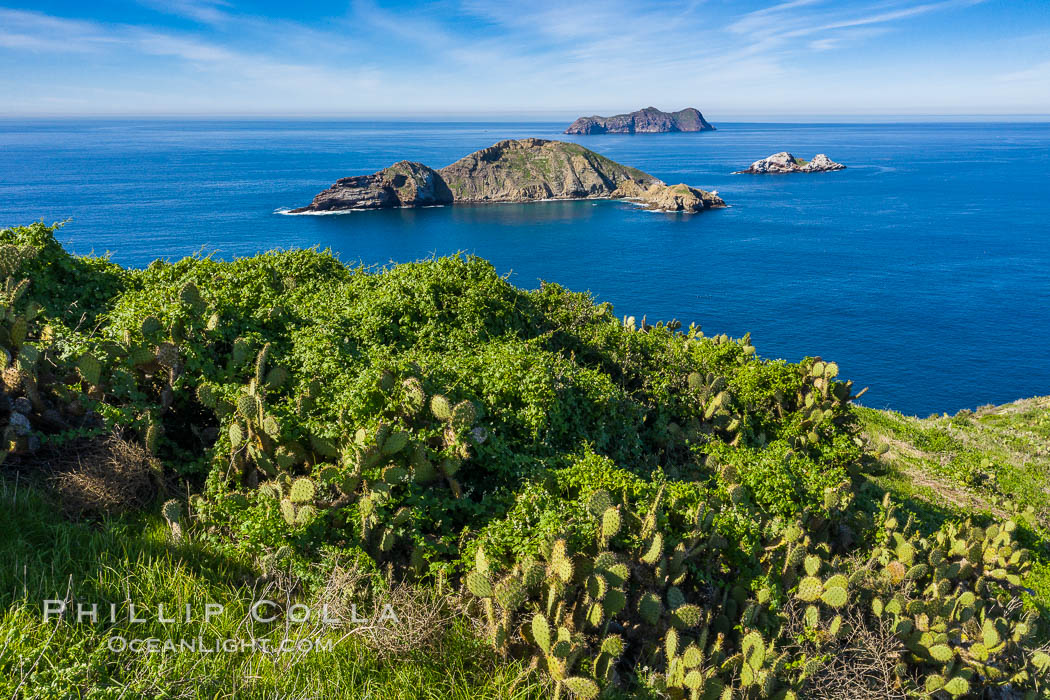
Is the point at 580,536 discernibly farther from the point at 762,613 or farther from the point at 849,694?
the point at 849,694

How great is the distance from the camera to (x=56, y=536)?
20.6 feet

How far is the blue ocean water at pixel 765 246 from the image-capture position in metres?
58.0

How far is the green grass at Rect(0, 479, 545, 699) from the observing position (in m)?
4.73

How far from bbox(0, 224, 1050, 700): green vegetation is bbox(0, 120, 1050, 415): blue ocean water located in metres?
20.7

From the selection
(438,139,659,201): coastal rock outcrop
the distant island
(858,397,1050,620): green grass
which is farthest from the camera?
(438,139,659,201): coastal rock outcrop

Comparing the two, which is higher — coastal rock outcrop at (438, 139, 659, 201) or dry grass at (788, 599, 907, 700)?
coastal rock outcrop at (438, 139, 659, 201)

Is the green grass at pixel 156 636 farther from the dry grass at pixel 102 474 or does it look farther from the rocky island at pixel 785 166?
the rocky island at pixel 785 166

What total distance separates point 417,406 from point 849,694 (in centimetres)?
572

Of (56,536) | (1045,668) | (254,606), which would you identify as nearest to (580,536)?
(254,606)

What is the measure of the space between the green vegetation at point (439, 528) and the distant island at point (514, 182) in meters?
120

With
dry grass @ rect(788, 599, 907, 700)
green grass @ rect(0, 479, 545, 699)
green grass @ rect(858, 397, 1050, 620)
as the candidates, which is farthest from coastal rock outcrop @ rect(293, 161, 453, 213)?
dry grass @ rect(788, 599, 907, 700)

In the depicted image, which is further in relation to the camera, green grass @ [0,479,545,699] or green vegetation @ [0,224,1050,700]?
green vegetation @ [0,224,1050,700]

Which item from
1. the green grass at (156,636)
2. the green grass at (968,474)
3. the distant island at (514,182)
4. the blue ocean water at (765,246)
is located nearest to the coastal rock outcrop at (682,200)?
the distant island at (514,182)

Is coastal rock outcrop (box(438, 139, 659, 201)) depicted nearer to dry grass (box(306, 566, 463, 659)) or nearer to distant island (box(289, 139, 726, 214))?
distant island (box(289, 139, 726, 214))
